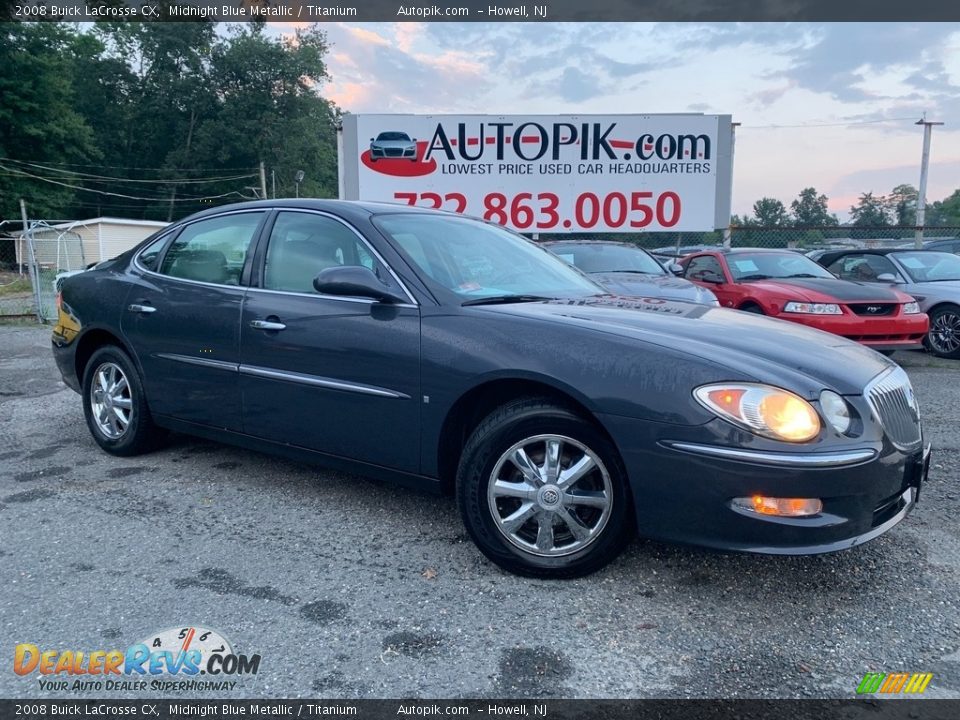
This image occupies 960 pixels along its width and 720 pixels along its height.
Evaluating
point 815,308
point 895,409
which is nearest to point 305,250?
point 895,409

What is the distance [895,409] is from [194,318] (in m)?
3.42

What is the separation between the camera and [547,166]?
1362 centimetres

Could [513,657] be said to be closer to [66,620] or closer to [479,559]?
[479,559]

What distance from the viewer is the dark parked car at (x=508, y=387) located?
2.66 m

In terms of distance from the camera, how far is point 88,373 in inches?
192

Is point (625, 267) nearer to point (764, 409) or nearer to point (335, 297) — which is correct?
point (335, 297)

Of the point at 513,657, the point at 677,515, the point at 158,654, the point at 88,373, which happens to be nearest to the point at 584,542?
the point at 677,515

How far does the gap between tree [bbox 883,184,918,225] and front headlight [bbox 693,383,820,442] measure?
232 feet

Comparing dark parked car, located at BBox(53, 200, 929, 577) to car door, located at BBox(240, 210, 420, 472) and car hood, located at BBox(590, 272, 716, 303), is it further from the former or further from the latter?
car hood, located at BBox(590, 272, 716, 303)

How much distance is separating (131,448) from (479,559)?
8.41 ft

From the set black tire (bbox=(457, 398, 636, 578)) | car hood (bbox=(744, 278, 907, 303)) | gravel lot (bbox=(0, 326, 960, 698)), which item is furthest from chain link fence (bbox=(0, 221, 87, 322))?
car hood (bbox=(744, 278, 907, 303))

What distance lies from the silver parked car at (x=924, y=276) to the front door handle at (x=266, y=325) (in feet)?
28.5

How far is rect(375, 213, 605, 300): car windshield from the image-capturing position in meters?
3.59

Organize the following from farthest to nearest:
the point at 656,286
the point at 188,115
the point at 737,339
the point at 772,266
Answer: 1. the point at 188,115
2. the point at 772,266
3. the point at 656,286
4. the point at 737,339
